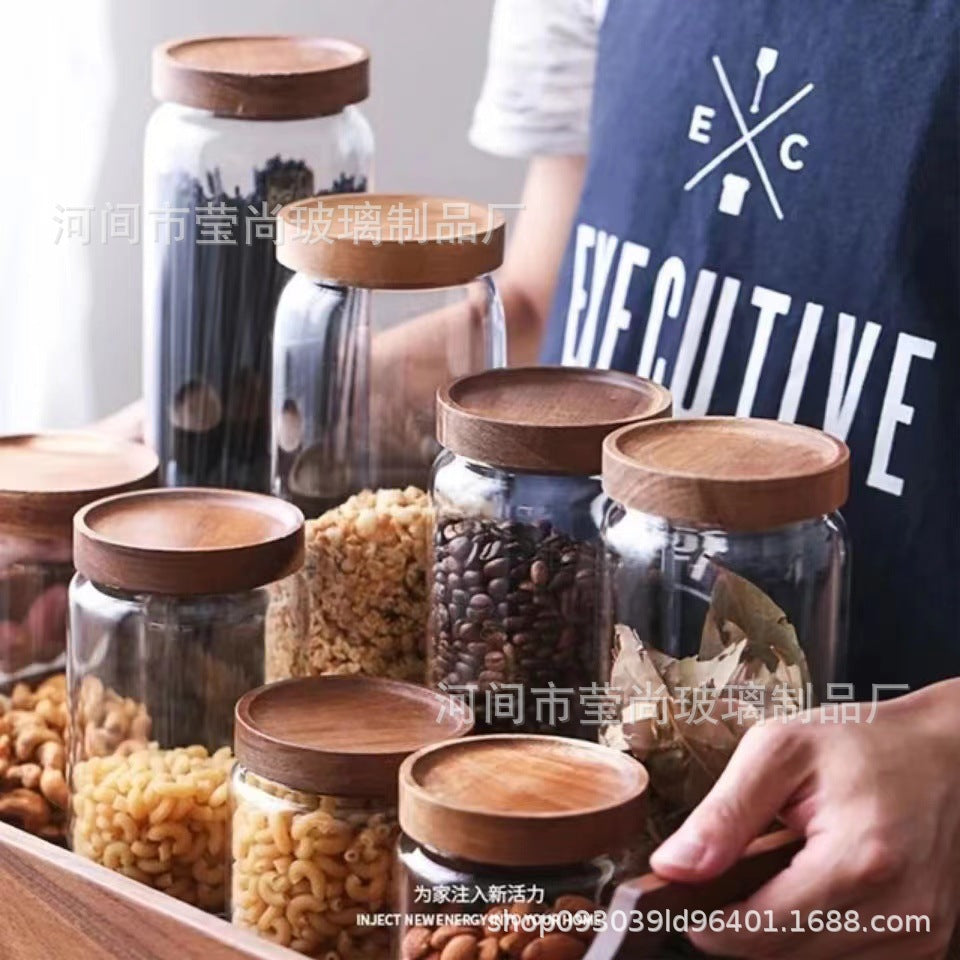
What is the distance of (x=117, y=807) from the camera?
780 mm

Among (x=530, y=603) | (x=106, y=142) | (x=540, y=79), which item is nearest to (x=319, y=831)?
(x=530, y=603)

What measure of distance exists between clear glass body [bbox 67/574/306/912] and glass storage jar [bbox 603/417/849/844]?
17 centimetres

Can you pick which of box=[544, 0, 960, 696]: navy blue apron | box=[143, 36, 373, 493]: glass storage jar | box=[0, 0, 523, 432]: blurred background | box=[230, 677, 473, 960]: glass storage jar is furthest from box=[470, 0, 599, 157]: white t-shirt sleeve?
box=[230, 677, 473, 960]: glass storage jar

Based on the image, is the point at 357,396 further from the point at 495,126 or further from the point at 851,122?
the point at 495,126

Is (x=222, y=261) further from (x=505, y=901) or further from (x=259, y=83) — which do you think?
(x=505, y=901)

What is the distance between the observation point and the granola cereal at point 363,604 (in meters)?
0.83

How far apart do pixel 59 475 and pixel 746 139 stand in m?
0.40

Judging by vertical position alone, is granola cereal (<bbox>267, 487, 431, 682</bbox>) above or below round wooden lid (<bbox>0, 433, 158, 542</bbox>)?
below

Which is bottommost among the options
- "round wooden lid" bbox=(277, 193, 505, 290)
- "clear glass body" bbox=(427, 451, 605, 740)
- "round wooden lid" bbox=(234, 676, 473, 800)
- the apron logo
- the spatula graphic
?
"round wooden lid" bbox=(234, 676, 473, 800)

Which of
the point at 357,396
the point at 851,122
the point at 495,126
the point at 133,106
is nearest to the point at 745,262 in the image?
the point at 851,122

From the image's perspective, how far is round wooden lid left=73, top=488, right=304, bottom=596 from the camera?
2.53 feet

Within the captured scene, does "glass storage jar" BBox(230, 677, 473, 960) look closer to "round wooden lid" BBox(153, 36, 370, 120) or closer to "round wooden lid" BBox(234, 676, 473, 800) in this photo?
"round wooden lid" BBox(234, 676, 473, 800)

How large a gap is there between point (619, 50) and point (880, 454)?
31 cm

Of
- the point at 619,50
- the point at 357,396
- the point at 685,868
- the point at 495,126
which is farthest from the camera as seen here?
the point at 495,126
